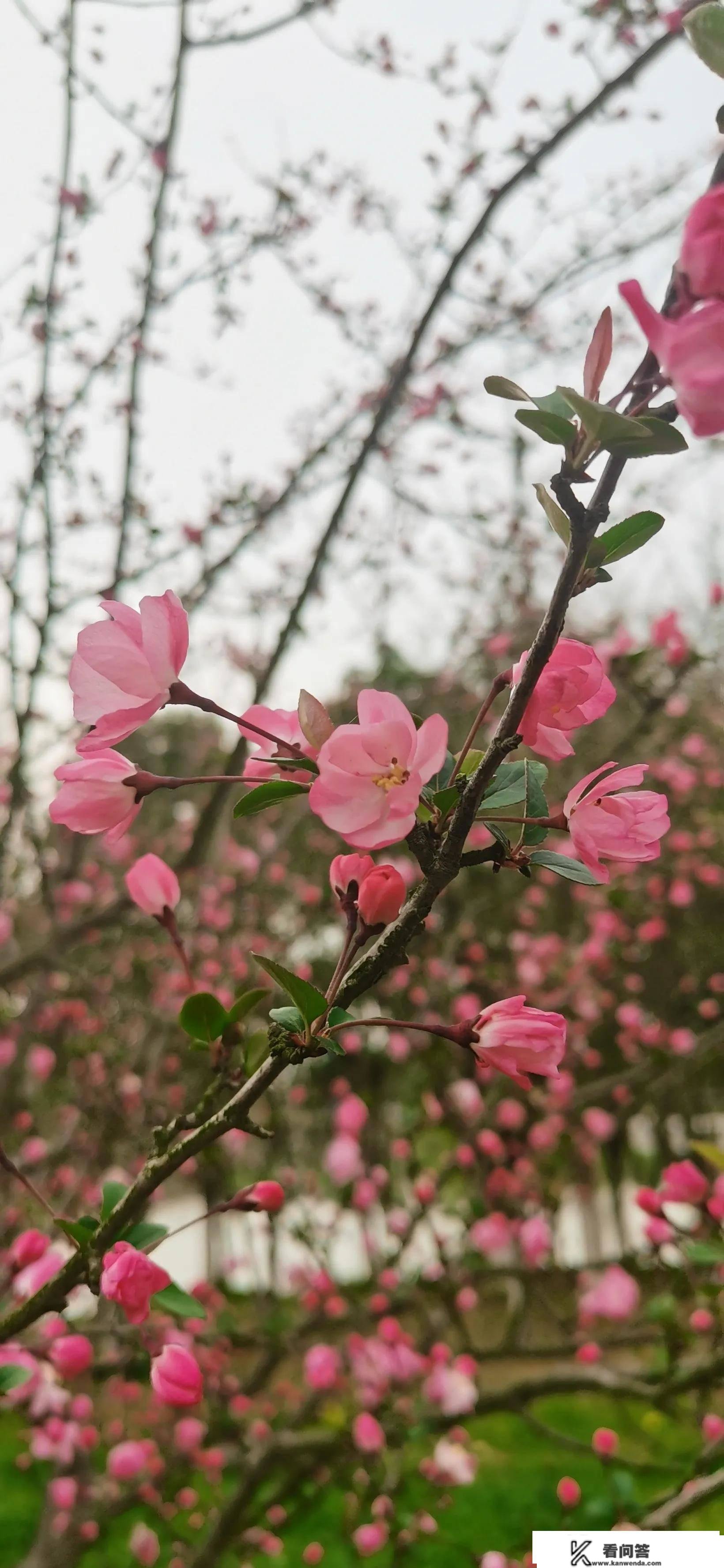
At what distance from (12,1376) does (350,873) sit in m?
0.70

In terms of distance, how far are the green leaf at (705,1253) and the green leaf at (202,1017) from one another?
1155 millimetres

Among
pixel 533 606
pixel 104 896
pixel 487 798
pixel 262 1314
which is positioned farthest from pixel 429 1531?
pixel 533 606

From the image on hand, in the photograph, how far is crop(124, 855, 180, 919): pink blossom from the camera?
1028 mm

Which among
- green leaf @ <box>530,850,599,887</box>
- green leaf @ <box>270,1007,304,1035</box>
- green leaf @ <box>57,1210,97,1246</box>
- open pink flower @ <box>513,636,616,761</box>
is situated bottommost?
green leaf @ <box>57,1210,97,1246</box>

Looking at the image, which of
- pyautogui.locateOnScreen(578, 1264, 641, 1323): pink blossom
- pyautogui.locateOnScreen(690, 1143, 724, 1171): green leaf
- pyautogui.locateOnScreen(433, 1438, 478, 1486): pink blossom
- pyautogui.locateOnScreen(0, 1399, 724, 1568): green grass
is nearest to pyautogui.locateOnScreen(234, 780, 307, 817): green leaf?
pyautogui.locateOnScreen(690, 1143, 724, 1171): green leaf

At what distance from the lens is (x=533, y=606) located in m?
5.82

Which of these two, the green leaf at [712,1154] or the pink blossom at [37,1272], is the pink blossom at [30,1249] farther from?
the green leaf at [712,1154]

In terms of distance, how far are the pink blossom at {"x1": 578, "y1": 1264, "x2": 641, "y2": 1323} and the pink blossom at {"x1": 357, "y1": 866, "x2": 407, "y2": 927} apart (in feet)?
14.6

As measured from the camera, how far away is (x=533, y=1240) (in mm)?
4438

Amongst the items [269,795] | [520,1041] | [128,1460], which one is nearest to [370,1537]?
[128,1460]

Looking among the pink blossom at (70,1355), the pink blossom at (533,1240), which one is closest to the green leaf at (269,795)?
the pink blossom at (70,1355)

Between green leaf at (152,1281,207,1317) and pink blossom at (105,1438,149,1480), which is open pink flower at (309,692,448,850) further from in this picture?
pink blossom at (105,1438,149,1480)

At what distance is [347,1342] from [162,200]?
3935 mm

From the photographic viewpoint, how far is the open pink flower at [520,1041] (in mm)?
726
